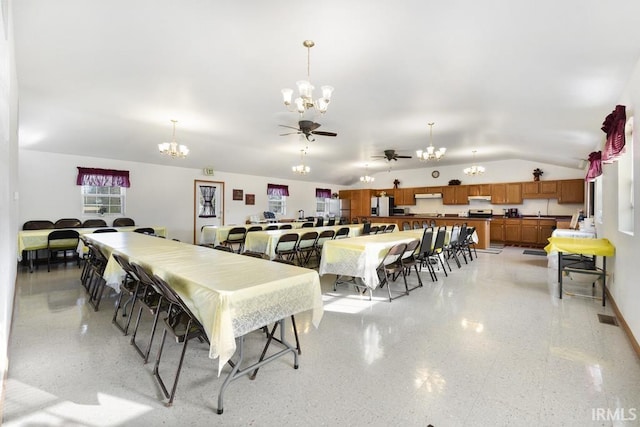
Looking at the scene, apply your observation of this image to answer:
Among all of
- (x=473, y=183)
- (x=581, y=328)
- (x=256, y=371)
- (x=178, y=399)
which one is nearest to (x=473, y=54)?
(x=581, y=328)

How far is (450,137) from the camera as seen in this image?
6219 millimetres

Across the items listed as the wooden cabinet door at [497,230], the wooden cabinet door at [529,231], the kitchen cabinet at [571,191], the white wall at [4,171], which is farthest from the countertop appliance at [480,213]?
the white wall at [4,171]

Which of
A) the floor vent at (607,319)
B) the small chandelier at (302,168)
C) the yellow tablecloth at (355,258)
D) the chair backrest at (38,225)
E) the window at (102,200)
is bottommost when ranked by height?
the floor vent at (607,319)

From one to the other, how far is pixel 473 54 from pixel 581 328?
9.22 feet

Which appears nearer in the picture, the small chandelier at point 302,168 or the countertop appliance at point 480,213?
the small chandelier at point 302,168

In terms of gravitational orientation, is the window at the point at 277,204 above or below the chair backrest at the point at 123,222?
above

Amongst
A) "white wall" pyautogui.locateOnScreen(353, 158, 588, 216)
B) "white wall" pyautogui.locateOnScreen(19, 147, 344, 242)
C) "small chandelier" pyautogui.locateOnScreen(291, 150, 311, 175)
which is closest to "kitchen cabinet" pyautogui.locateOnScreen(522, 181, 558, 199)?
"white wall" pyautogui.locateOnScreen(353, 158, 588, 216)

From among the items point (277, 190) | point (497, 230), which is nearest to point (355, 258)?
point (277, 190)

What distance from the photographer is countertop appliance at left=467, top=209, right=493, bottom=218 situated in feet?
29.4

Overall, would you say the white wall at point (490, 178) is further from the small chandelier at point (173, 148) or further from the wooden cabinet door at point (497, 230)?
the small chandelier at point (173, 148)

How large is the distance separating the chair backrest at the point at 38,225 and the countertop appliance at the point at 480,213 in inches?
424

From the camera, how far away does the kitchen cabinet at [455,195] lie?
31.4 feet

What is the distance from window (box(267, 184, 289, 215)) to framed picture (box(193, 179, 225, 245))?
1.69 m

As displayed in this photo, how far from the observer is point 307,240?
5527mm
